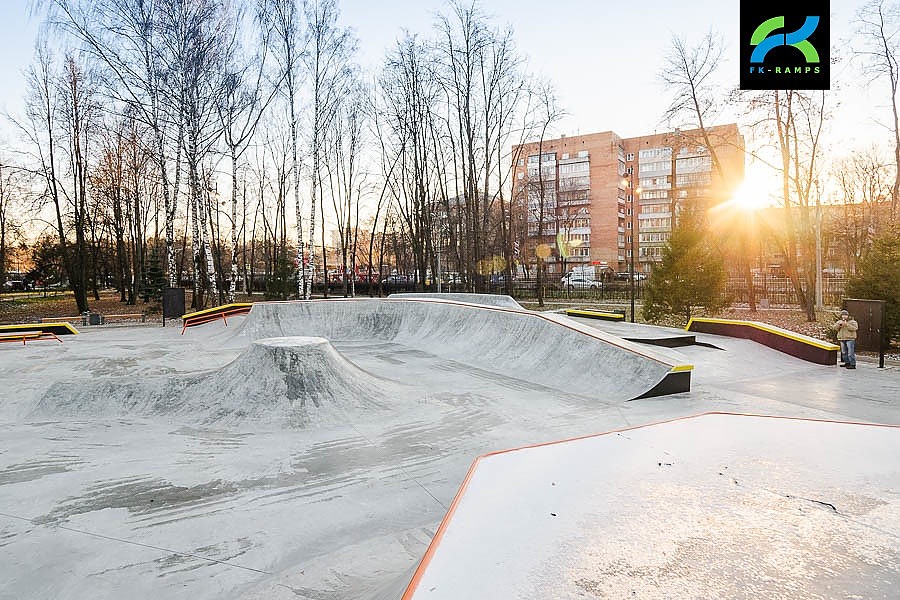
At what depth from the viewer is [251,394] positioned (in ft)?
24.3

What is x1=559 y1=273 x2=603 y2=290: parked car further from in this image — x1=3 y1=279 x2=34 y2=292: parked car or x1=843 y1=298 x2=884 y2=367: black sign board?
x1=3 y1=279 x2=34 y2=292: parked car

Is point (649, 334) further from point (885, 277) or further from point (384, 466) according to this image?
point (384, 466)

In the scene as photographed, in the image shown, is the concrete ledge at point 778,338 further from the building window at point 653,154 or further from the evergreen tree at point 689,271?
the building window at point 653,154

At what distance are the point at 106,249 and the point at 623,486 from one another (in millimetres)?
45366

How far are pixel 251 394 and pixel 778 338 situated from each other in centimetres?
1245

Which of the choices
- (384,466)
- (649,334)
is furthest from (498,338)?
(384,466)

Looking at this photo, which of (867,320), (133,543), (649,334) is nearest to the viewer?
(133,543)

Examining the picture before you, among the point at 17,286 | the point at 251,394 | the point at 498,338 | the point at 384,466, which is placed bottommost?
the point at 384,466

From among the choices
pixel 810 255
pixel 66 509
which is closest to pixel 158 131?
pixel 66 509

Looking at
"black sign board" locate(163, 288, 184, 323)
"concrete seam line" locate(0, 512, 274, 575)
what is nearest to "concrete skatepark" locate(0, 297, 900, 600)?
"concrete seam line" locate(0, 512, 274, 575)

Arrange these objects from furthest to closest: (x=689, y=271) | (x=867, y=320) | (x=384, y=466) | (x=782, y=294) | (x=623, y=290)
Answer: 1. (x=623, y=290)
2. (x=782, y=294)
3. (x=689, y=271)
4. (x=867, y=320)
5. (x=384, y=466)

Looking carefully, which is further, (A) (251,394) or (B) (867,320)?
(B) (867,320)

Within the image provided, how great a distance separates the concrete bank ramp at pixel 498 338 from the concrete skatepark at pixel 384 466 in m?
0.07

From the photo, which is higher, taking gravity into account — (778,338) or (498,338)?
(498,338)
